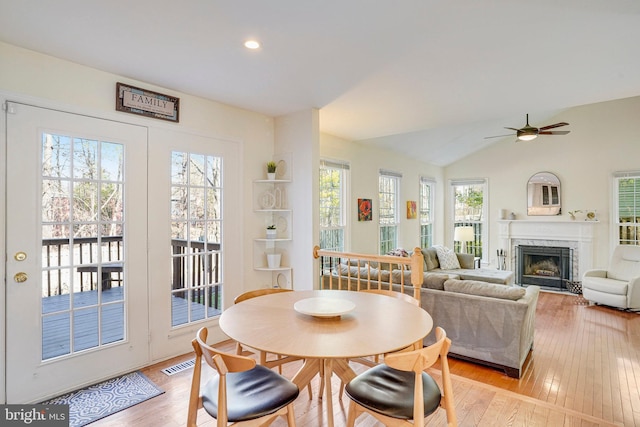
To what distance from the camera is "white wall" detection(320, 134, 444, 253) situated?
5219 mm

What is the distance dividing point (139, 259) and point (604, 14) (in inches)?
148

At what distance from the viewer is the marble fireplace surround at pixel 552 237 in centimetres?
640

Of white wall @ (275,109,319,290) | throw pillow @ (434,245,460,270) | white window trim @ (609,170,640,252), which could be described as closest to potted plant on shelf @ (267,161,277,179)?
white wall @ (275,109,319,290)

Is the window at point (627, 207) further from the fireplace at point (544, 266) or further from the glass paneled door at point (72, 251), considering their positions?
the glass paneled door at point (72, 251)

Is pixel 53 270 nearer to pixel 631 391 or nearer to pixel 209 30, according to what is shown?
pixel 209 30

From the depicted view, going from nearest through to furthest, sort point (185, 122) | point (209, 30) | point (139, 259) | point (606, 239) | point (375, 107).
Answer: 1. point (209, 30)
2. point (139, 259)
3. point (185, 122)
4. point (375, 107)
5. point (606, 239)

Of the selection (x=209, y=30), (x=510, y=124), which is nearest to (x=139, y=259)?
(x=209, y=30)

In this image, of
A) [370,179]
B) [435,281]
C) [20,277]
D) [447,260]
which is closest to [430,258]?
[447,260]

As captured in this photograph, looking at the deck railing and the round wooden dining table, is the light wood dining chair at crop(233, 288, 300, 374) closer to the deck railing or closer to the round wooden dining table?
the round wooden dining table

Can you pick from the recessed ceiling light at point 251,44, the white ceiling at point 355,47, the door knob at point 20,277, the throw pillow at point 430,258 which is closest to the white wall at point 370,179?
the throw pillow at point 430,258

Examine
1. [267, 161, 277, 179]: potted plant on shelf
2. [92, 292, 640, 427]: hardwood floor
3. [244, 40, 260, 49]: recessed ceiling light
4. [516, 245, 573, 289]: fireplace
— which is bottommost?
[92, 292, 640, 427]: hardwood floor

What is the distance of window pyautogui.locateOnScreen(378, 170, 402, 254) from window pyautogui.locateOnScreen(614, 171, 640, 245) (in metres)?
3.97

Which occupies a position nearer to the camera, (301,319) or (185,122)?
(301,319)

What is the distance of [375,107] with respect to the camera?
371 centimetres
